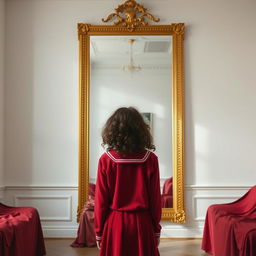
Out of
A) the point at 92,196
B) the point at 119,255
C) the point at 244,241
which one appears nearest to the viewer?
the point at 119,255

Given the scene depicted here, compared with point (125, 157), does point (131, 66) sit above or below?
above

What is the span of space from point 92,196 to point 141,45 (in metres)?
2.02

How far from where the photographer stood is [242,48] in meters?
5.14

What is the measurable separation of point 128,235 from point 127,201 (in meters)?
0.20

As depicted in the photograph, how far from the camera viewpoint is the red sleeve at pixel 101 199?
2373mm

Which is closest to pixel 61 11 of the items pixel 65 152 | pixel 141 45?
pixel 141 45

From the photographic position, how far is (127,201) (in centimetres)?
238

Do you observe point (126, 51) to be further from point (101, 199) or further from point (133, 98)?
point (101, 199)

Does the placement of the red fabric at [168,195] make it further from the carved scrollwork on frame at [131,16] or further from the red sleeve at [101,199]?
the red sleeve at [101,199]

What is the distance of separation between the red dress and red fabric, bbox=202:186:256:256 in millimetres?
1135

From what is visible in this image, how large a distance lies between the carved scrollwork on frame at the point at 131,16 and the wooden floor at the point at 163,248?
8.95 feet

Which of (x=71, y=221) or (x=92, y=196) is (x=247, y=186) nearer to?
(x=92, y=196)

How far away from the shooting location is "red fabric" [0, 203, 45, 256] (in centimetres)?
331

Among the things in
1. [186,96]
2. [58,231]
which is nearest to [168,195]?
[186,96]
